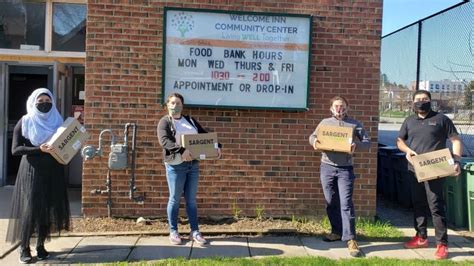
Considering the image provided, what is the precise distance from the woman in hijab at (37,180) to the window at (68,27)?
11.4ft

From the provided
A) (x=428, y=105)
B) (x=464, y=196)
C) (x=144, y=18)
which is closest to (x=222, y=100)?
(x=144, y=18)

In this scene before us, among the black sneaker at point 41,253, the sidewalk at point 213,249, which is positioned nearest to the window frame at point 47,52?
the sidewalk at point 213,249

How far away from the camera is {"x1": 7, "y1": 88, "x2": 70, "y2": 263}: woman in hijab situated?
17.5 feet

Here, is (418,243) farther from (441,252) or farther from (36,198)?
(36,198)

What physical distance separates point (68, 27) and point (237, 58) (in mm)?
3369

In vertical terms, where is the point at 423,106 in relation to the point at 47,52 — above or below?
below

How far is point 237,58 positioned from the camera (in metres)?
7.00

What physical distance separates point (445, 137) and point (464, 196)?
150cm

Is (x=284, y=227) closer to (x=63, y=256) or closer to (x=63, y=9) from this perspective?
(x=63, y=256)

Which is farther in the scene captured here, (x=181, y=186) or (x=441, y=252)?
(x=181, y=186)

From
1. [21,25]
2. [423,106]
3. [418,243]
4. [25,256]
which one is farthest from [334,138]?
[21,25]

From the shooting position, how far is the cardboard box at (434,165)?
19.1 ft

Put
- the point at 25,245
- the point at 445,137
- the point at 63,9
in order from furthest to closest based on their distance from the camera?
1. the point at 63,9
2. the point at 445,137
3. the point at 25,245

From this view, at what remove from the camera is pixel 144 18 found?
22.9ft
